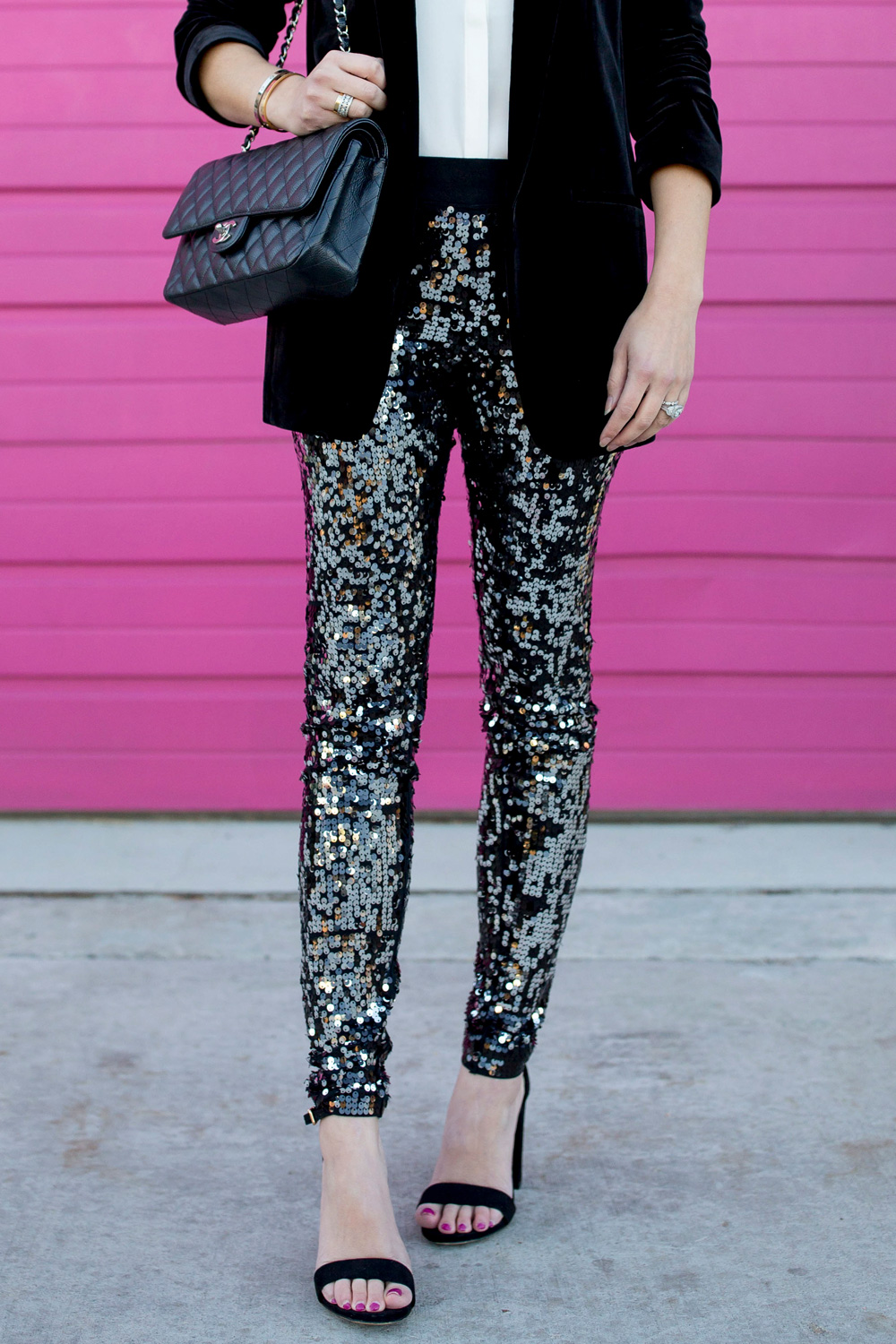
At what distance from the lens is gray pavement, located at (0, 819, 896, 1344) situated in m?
1.28

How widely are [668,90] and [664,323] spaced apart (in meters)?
0.24

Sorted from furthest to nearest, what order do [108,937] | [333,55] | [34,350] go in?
1. [34,350]
2. [108,937]
3. [333,55]

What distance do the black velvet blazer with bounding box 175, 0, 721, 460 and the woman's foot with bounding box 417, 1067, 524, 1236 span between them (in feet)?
2.40

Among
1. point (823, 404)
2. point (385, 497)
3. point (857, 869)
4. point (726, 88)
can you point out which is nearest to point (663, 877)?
point (857, 869)

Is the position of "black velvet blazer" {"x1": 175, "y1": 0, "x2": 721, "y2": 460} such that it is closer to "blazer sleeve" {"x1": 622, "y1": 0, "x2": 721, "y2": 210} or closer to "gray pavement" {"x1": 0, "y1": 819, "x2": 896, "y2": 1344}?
"blazer sleeve" {"x1": 622, "y1": 0, "x2": 721, "y2": 210}

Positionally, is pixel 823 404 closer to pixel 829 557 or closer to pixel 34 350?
pixel 829 557

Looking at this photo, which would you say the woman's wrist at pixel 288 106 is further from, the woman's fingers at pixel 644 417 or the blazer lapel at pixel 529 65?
the woman's fingers at pixel 644 417

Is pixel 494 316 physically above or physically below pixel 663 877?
above

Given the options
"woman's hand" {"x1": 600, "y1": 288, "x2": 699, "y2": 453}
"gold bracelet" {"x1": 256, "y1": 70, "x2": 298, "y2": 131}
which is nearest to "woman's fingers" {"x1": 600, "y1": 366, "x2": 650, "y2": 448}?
"woman's hand" {"x1": 600, "y1": 288, "x2": 699, "y2": 453}

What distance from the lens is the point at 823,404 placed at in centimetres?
273

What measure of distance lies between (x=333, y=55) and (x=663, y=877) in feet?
5.93

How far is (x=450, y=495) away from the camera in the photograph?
274 centimetres

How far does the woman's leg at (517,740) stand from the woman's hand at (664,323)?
3.2 inches

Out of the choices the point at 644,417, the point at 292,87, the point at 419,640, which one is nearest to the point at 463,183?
the point at 292,87
